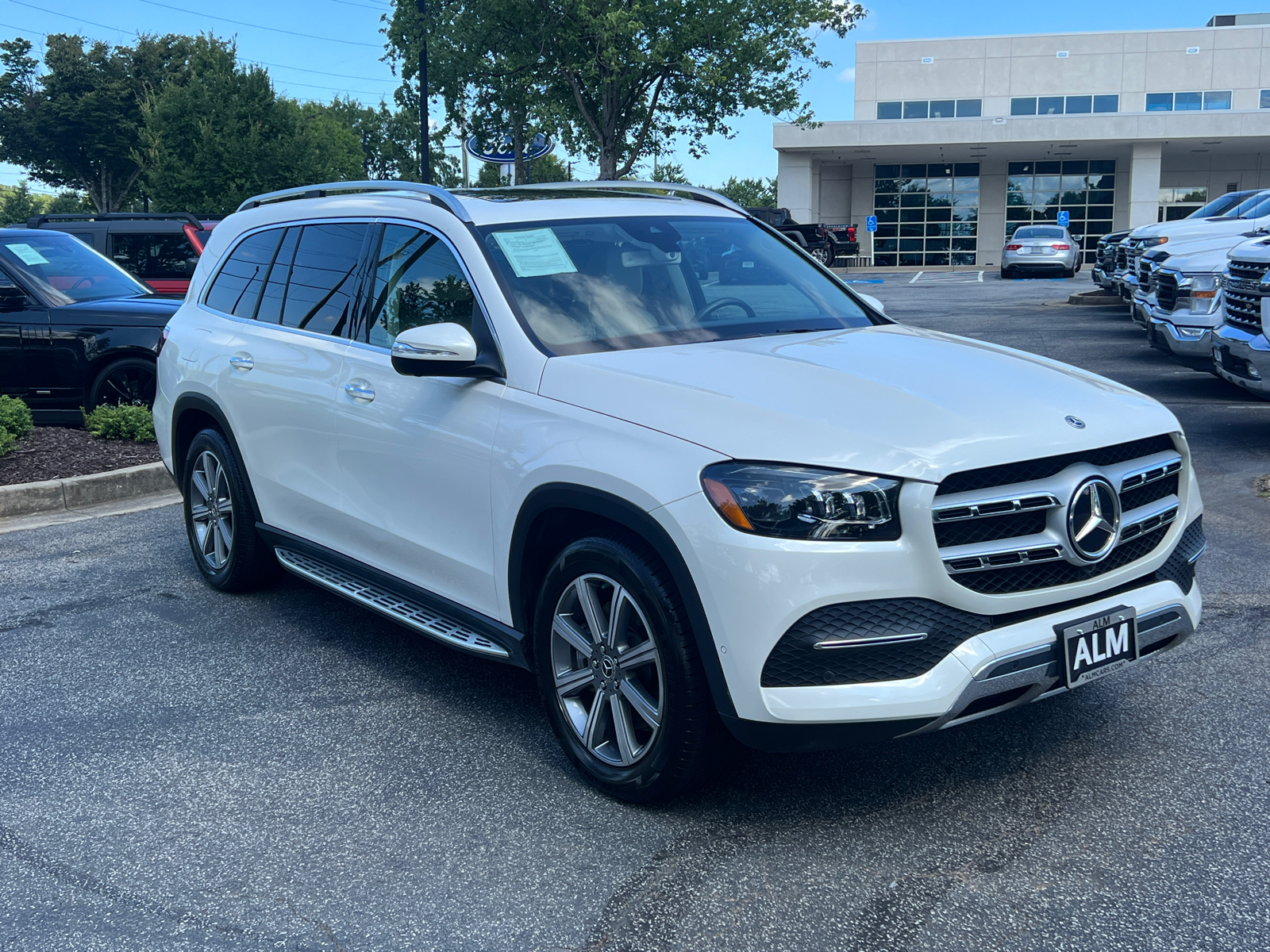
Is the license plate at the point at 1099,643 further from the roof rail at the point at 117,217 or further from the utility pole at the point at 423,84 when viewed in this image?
the utility pole at the point at 423,84

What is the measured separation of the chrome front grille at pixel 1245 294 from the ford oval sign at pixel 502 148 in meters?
24.1

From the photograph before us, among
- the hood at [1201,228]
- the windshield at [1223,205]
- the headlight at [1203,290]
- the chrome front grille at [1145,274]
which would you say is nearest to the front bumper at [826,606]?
the headlight at [1203,290]

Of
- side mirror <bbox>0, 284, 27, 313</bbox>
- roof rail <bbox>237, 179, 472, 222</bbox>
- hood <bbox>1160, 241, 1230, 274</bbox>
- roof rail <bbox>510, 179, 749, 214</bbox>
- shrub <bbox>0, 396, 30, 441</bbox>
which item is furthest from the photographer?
hood <bbox>1160, 241, 1230, 274</bbox>

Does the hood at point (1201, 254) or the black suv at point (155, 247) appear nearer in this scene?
the hood at point (1201, 254)

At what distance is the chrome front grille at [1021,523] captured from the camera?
10.5 feet

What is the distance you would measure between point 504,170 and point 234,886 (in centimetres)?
3019

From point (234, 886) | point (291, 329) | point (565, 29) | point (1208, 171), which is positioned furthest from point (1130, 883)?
point (1208, 171)

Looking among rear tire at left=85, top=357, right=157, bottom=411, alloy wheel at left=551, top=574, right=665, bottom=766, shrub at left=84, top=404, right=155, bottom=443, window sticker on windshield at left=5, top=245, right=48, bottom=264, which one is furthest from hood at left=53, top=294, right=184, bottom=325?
alloy wheel at left=551, top=574, right=665, bottom=766

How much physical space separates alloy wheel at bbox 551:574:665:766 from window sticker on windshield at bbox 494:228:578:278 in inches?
48.0

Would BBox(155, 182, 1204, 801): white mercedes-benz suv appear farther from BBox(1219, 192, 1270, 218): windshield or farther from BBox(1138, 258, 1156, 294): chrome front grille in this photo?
BBox(1219, 192, 1270, 218): windshield

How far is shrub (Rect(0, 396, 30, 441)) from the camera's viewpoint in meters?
8.60

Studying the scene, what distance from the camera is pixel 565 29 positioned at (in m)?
30.7

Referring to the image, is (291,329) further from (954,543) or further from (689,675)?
(954,543)

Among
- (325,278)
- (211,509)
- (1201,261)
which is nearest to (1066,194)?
(1201,261)
